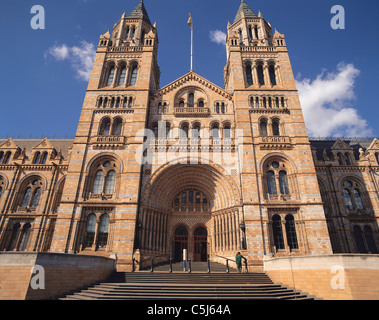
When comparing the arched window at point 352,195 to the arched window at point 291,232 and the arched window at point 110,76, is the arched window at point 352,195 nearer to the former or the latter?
the arched window at point 291,232

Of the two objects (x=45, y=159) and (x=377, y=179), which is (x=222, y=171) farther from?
(x=45, y=159)

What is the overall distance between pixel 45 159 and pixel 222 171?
21.3m

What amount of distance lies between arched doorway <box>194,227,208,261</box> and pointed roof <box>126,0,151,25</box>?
93.1ft

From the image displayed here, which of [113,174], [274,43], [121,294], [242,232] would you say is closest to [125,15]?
[274,43]

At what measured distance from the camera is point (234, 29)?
31234 millimetres

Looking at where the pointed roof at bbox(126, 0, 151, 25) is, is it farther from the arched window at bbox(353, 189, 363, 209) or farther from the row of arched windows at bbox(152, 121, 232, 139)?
the arched window at bbox(353, 189, 363, 209)

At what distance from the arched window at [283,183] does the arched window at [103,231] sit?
52.2 feet

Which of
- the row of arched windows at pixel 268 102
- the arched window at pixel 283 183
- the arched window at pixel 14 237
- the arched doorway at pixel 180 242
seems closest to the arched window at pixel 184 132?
the row of arched windows at pixel 268 102

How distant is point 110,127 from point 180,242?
44.9 feet

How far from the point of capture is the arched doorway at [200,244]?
22388mm

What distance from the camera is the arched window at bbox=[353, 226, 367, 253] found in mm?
23172

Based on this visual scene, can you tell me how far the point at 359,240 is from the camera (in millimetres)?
23562

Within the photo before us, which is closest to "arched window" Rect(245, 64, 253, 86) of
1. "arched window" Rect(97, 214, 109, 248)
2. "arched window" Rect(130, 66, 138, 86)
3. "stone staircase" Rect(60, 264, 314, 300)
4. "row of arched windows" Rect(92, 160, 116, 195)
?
"arched window" Rect(130, 66, 138, 86)

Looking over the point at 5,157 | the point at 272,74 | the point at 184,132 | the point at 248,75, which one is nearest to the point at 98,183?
the point at 184,132
